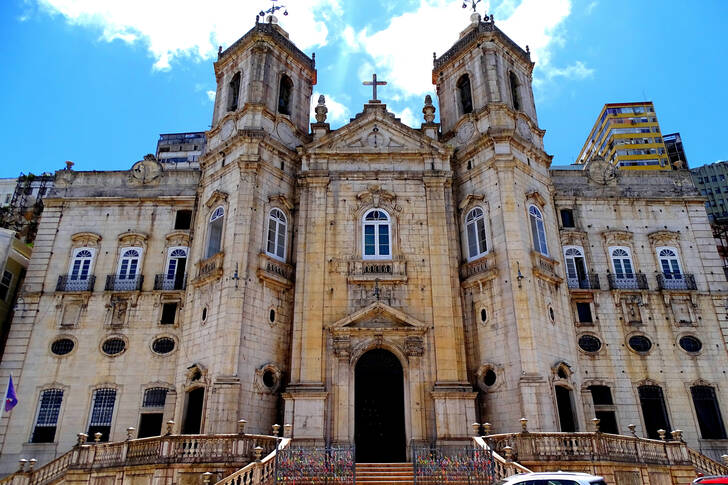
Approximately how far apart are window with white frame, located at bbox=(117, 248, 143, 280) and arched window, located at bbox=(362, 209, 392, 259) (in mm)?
11460

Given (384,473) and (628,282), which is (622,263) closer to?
(628,282)

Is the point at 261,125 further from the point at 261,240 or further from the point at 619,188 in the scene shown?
the point at 619,188

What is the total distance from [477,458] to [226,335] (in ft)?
34.0

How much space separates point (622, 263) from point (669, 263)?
231cm

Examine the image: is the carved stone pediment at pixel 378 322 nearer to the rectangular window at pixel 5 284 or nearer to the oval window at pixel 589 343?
the oval window at pixel 589 343

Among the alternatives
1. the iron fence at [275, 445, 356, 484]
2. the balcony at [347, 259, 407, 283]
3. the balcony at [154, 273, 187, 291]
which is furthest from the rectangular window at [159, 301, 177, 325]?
the iron fence at [275, 445, 356, 484]

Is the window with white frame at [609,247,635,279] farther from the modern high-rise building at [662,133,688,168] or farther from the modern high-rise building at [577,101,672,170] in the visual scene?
the modern high-rise building at [662,133,688,168]

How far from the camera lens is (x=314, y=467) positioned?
1581 cm

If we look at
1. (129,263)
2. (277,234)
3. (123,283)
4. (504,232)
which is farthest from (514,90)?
(123,283)

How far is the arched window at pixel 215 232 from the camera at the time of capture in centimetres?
2450

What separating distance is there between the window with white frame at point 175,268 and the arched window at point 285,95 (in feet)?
28.3

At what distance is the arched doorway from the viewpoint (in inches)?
841

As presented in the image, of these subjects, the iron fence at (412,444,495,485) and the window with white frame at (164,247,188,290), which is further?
the window with white frame at (164,247,188,290)

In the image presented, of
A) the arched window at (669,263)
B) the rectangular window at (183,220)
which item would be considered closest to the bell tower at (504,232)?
the arched window at (669,263)
